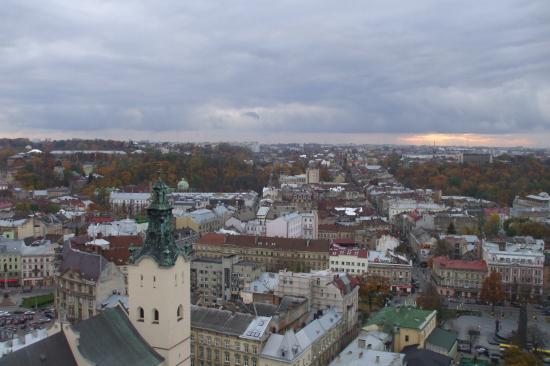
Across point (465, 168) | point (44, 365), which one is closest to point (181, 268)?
point (44, 365)

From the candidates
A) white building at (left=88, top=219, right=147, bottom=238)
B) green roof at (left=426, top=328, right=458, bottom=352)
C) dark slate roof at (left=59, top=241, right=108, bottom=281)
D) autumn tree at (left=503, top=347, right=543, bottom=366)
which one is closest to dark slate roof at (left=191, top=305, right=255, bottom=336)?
green roof at (left=426, top=328, right=458, bottom=352)

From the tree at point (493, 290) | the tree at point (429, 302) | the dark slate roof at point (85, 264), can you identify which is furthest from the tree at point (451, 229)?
the dark slate roof at point (85, 264)

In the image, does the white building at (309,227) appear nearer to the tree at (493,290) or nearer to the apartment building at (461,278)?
the apartment building at (461,278)

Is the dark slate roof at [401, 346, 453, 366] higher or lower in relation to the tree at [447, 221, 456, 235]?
lower

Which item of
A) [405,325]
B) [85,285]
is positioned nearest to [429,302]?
[405,325]

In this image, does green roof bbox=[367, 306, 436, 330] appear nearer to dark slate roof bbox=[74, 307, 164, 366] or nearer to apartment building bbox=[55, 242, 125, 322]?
dark slate roof bbox=[74, 307, 164, 366]

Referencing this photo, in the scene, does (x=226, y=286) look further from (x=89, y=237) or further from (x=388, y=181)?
(x=388, y=181)

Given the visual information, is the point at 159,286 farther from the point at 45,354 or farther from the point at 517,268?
the point at 517,268
